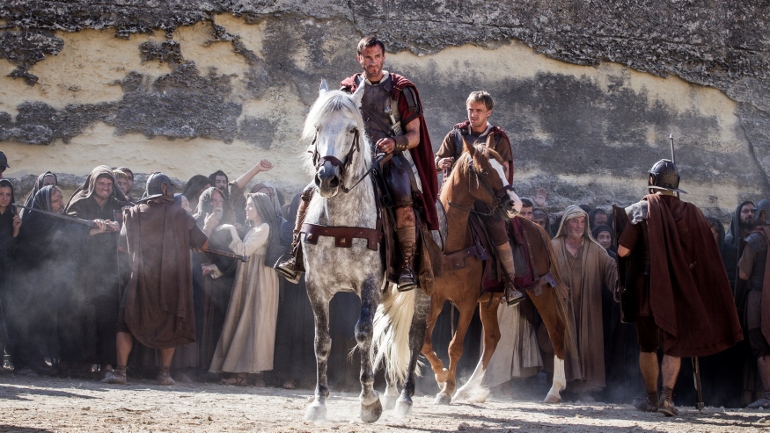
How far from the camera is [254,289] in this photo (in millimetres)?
9648

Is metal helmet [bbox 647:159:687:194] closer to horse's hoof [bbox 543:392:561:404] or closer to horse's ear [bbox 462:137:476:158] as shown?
horse's ear [bbox 462:137:476:158]

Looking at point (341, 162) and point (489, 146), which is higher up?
point (489, 146)

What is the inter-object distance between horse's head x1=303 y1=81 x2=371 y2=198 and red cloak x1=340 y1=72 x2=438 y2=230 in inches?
24.3

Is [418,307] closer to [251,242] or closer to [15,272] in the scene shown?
[251,242]

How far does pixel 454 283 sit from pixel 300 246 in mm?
2226

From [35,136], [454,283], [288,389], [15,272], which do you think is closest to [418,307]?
[454,283]

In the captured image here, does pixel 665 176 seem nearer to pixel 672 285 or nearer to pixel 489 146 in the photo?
pixel 672 285

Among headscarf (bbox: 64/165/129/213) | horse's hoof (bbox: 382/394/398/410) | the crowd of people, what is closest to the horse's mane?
the crowd of people

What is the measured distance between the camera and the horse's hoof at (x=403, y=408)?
689cm

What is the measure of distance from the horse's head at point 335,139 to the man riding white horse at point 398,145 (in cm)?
36

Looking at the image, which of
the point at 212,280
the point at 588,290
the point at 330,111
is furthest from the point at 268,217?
the point at 330,111

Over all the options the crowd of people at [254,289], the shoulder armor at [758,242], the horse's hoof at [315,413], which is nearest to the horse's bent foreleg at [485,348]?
the crowd of people at [254,289]

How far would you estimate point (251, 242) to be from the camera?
9570 millimetres

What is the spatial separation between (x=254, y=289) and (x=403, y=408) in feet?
10.4
